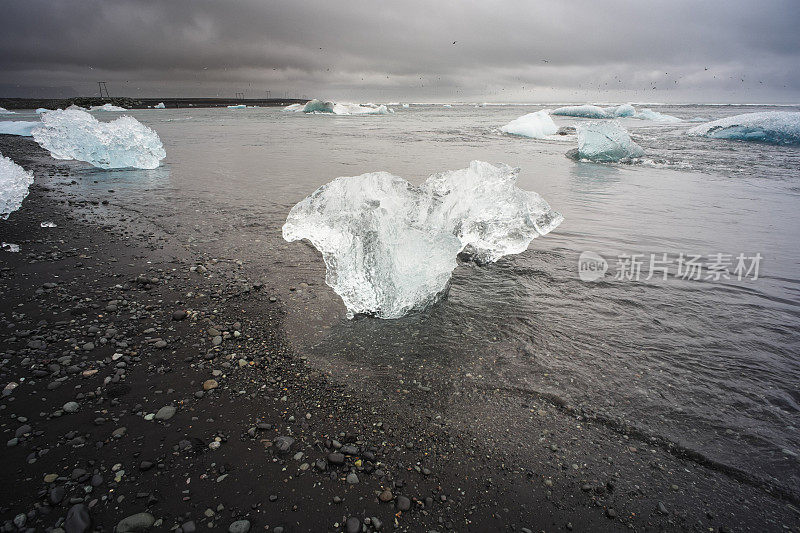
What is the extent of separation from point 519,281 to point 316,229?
8.29ft

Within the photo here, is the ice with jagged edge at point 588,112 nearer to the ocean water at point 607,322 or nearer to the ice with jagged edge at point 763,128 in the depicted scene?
the ice with jagged edge at point 763,128

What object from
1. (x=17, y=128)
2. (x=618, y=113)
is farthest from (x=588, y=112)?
(x=17, y=128)

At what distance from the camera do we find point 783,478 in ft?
7.02

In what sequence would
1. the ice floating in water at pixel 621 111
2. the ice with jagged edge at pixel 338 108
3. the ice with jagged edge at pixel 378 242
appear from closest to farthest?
1. the ice with jagged edge at pixel 378 242
2. the ice floating in water at pixel 621 111
3. the ice with jagged edge at pixel 338 108

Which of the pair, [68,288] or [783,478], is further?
[68,288]

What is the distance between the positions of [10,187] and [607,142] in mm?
17271

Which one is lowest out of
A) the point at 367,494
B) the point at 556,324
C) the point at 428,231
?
the point at 367,494

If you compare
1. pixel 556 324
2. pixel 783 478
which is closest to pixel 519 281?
pixel 556 324

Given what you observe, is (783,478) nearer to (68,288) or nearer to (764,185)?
(68,288)

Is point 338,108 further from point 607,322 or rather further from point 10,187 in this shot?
point 607,322

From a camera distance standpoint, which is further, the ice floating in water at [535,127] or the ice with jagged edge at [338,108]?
the ice with jagged edge at [338,108]

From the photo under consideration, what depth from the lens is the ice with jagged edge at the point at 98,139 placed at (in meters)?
11.1

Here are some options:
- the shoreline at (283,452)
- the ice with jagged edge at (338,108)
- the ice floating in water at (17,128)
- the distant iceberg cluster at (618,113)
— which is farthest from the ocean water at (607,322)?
the ice with jagged edge at (338,108)

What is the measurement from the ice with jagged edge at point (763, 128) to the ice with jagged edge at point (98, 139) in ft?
94.5
